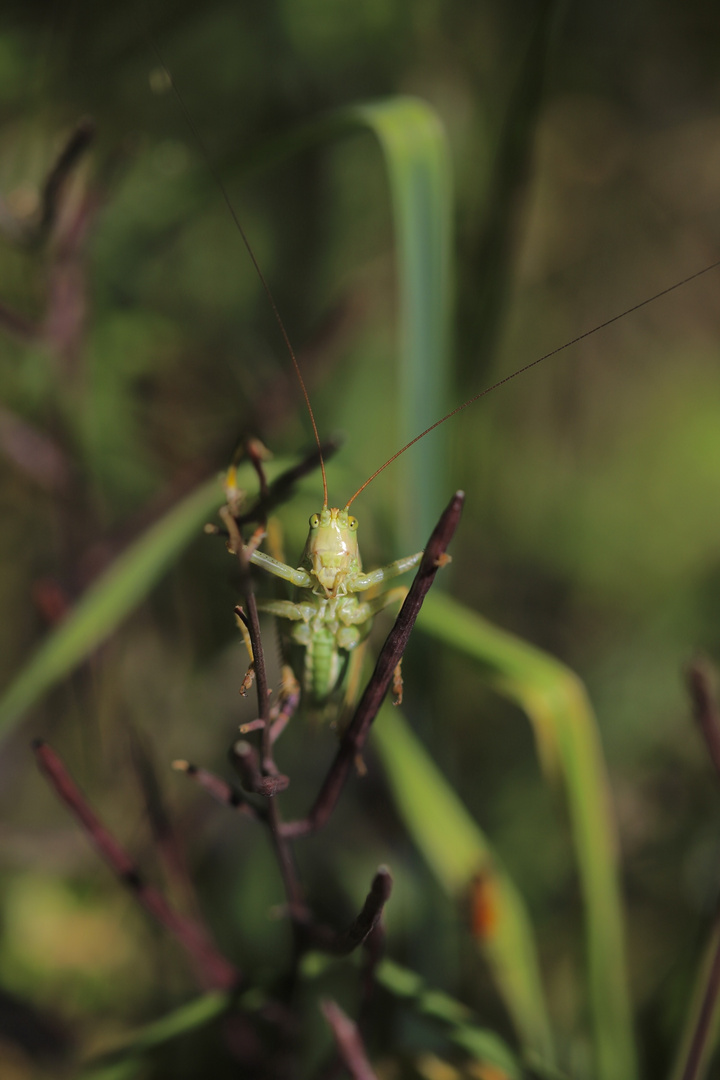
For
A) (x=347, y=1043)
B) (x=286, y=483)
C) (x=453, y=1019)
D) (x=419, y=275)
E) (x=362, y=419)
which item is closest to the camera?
(x=347, y=1043)

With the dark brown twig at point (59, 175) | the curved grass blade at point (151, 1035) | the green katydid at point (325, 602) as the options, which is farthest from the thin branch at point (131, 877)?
the dark brown twig at point (59, 175)

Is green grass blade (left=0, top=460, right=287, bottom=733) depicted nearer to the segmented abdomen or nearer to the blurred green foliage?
the blurred green foliage

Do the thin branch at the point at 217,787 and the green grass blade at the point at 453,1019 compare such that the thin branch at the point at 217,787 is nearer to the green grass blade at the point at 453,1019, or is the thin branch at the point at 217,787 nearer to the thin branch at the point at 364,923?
the thin branch at the point at 364,923

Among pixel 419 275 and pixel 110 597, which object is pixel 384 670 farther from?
pixel 419 275

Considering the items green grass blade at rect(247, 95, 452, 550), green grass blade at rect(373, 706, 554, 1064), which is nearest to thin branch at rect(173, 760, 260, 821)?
green grass blade at rect(373, 706, 554, 1064)

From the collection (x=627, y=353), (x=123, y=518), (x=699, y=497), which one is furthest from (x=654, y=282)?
(x=123, y=518)

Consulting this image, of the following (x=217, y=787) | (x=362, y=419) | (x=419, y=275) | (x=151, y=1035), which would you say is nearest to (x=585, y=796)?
(x=217, y=787)
